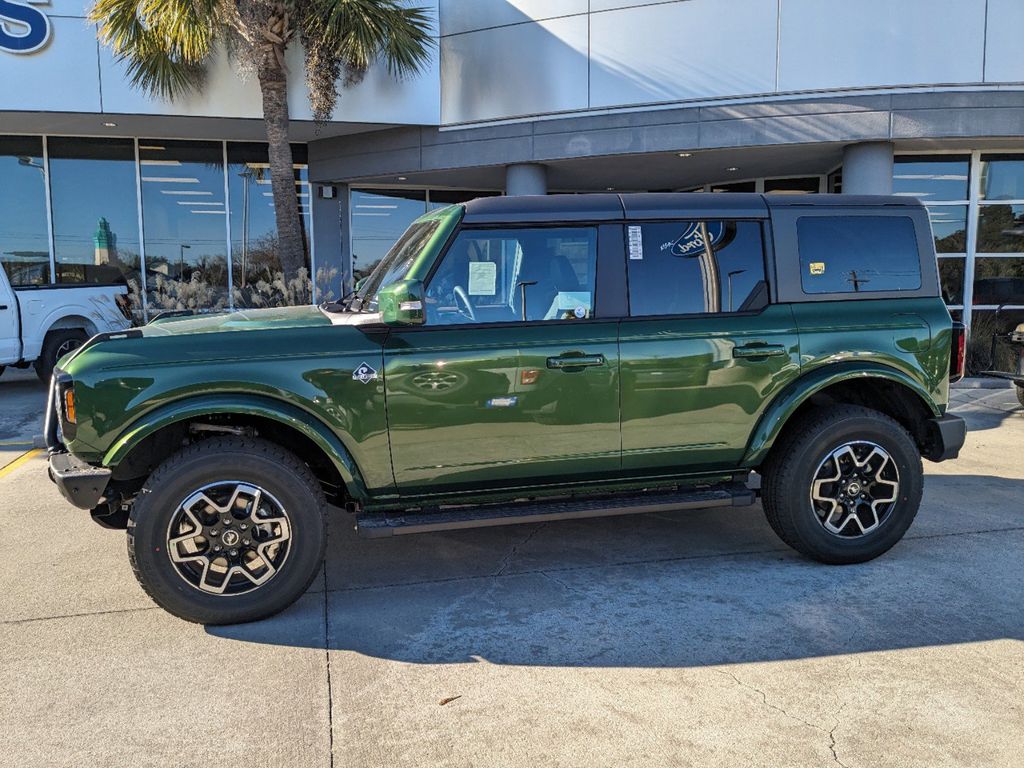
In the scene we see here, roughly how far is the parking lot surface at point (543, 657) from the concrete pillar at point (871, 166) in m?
8.04

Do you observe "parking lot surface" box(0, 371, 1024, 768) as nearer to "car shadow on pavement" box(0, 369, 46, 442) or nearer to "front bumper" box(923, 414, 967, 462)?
"front bumper" box(923, 414, 967, 462)

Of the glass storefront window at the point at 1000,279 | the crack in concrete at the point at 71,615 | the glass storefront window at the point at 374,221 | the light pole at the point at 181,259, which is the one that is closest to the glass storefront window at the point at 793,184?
the glass storefront window at the point at 1000,279

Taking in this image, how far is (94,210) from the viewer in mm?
15016

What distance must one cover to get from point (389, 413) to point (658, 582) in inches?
67.9

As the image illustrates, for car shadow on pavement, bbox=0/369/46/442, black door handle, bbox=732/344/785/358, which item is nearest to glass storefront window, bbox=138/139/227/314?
car shadow on pavement, bbox=0/369/46/442

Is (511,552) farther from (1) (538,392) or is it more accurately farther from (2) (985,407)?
(2) (985,407)

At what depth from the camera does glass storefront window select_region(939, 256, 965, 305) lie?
1352 centimetres

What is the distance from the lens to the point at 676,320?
14.4ft

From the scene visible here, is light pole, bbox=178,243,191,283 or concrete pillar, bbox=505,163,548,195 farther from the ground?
concrete pillar, bbox=505,163,548,195

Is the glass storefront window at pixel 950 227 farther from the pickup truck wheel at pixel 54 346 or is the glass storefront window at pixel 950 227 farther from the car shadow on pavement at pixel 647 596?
the pickup truck wheel at pixel 54 346

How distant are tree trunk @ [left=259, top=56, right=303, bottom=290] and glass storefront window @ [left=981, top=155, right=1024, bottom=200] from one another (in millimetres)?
10868

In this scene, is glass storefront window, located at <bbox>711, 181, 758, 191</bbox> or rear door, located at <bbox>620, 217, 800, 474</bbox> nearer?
rear door, located at <bbox>620, 217, 800, 474</bbox>

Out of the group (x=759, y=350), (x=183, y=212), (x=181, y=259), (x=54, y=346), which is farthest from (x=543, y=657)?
(x=183, y=212)

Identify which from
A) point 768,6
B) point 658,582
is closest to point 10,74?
point 768,6
